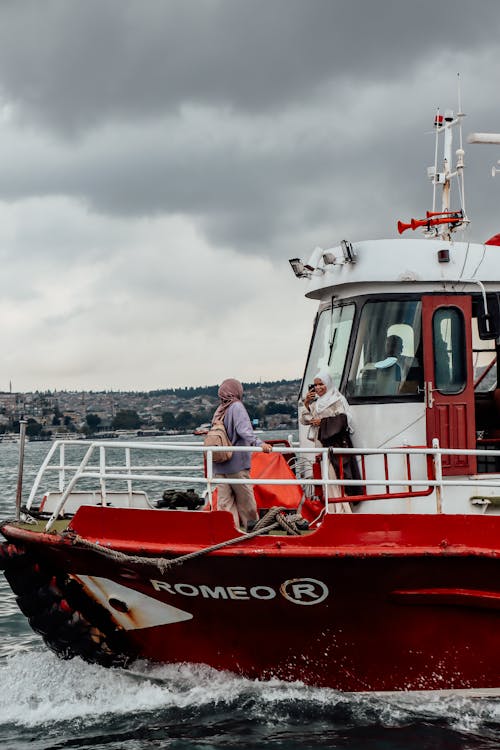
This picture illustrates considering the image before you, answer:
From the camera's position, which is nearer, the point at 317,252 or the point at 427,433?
the point at 427,433

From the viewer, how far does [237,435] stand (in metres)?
7.68

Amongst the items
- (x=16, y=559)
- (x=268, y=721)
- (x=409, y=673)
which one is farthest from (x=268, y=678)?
(x=16, y=559)

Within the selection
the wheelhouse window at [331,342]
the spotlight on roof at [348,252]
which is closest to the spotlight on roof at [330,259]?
the spotlight on roof at [348,252]

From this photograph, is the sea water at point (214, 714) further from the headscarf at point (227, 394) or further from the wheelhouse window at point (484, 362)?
the wheelhouse window at point (484, 362)

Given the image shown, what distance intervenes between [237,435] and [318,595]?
1427 millimetres

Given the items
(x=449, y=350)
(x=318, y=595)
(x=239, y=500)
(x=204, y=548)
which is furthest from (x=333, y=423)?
(x=204, y=548)

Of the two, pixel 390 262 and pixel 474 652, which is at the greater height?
pixel 390 262

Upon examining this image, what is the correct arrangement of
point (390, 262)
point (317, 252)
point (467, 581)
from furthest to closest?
1. point (317, 252)
2. point (390, 262)
3. point (467, 581)

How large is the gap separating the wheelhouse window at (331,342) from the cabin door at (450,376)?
723 millimetres

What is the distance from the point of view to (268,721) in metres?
7.21

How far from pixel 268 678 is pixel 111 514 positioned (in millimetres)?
1793

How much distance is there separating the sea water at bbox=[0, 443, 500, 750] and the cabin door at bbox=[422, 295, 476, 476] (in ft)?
6.43

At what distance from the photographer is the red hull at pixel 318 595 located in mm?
6992

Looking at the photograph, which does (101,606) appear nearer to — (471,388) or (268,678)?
(268,678)
